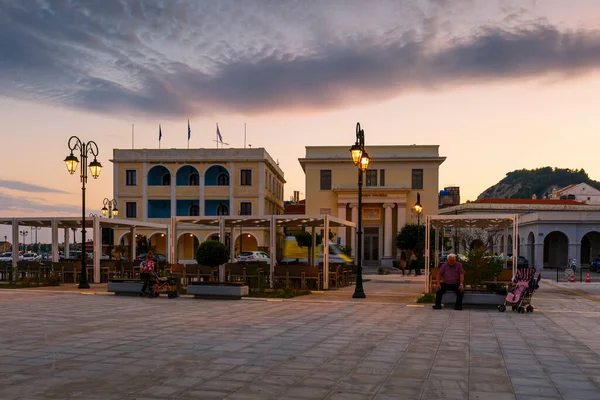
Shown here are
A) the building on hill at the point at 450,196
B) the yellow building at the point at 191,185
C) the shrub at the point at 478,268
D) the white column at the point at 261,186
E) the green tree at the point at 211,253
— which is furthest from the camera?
the building on hill at the point at 450,196

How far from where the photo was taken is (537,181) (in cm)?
16088

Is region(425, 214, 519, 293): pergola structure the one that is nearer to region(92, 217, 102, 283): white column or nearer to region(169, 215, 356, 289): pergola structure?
region(169, 215, 356, 289): pergola structure

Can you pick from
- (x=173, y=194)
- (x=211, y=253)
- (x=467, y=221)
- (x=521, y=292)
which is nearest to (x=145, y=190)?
(x=173, y=194)

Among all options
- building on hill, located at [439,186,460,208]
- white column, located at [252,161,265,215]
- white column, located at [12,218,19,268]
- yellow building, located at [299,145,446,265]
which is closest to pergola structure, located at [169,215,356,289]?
white column, located at [12,218,19,268]

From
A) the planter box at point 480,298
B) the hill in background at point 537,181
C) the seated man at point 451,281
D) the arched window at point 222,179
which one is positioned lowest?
the planter box at point 480,298

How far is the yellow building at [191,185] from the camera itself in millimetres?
54062

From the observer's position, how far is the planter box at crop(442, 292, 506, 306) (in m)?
14.6

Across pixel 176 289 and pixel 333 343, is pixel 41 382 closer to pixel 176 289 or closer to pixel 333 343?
pixel 333 343

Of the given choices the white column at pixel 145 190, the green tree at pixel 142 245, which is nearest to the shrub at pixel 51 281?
the green tree at pixel 142 245

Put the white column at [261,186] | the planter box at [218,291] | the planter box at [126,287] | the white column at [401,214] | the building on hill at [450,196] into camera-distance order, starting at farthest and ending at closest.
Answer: the building on hill at [450,196] → the white column at [261,186] → the white column at [401,214] → the planter box at [126,287] → the planter box at [218,291]

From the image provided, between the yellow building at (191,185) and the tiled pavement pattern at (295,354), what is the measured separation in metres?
39.9

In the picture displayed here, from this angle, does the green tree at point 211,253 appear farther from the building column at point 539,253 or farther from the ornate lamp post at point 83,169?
the building column at point 539,253

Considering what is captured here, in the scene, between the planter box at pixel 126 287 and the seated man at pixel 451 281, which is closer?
the seated man at pixel 451 281

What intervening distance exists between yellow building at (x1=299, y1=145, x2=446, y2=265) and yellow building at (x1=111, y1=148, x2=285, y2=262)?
4901 millimetres
